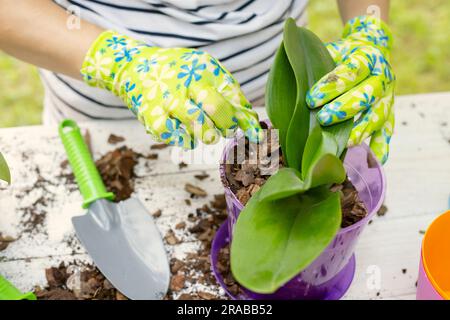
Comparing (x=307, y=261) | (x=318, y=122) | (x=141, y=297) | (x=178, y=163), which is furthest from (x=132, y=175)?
(x=307, y=261)

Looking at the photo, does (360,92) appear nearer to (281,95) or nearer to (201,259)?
(281,95)

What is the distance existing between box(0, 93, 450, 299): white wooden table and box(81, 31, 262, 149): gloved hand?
17 centimetres

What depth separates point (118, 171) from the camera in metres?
0.87

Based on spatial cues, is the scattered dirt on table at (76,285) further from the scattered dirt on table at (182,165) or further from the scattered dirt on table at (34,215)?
the scattered dirt on table at (182,165)

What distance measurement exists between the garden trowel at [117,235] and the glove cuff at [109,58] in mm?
123

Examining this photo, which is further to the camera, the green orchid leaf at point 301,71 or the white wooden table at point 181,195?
the white wooden table at point 181,195

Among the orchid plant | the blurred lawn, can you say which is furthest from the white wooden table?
the blurred lawn

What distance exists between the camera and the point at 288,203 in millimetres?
578

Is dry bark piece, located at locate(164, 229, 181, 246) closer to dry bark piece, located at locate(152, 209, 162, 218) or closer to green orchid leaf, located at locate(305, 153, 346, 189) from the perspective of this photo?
dry bark piece, located at locate(152, 209, 162, 218)

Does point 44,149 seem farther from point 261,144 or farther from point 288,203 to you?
point 288,203

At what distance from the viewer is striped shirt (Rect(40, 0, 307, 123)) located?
2.89 feet

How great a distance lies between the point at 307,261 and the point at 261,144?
0.25m

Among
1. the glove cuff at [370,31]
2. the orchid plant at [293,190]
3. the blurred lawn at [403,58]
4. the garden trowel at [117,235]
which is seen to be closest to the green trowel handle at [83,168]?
the garden trowel at [117,235]

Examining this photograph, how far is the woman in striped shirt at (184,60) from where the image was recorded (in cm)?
70
